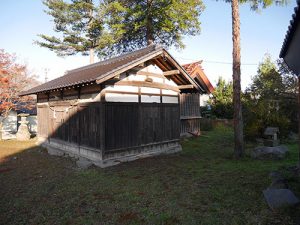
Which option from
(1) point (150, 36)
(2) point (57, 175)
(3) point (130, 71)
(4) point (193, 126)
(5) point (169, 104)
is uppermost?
(1) point (150, 36)

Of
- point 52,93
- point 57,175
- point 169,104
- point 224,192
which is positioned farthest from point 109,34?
point 224,192

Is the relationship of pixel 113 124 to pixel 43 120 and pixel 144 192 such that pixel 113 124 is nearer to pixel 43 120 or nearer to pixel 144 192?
pixel 144 192

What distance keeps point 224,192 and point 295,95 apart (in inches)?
662

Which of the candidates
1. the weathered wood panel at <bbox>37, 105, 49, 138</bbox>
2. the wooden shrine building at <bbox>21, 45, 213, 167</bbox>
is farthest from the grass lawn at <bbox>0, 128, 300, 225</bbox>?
the weathered wood panel at <bbox>37, 105, 49, 138</bbox>

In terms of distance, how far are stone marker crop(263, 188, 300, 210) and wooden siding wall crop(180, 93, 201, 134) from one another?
41.0 feet

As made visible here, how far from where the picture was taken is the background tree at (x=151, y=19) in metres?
22.0

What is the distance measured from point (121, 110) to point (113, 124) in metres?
0.78

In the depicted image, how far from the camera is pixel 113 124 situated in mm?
10117

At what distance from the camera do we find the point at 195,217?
17.2 ft

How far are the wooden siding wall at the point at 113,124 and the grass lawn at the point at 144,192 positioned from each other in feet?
3.84

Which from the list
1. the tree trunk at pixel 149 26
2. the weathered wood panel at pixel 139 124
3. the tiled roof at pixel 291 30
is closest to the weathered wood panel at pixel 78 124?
the weathered wood panel at pixel 139 124

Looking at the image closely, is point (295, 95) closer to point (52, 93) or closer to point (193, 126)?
point (193, 126)

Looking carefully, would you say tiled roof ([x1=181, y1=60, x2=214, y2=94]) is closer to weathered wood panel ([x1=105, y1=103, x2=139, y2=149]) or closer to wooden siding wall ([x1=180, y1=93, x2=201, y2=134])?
wooden siding wall ([x1=180, y1=93, x2=201, y2=134])

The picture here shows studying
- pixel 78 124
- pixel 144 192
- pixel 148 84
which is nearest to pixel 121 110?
pixel 148 84
